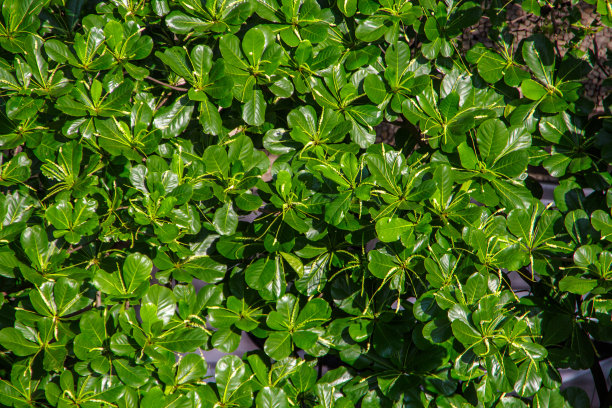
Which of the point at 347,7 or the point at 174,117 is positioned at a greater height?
the point at 347,7

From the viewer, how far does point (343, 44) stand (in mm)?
1492

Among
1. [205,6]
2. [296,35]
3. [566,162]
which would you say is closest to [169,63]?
[205,6]

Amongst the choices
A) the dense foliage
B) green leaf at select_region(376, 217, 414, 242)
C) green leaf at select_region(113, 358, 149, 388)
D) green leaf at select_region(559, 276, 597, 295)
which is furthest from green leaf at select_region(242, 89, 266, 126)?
green leaf at select_region(559, 276, 597, 295)

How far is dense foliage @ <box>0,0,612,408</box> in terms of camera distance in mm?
1304

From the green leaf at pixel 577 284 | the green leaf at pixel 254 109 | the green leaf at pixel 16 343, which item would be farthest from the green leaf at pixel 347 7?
the green leaf at pixel 16 343

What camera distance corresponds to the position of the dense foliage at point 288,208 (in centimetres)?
130

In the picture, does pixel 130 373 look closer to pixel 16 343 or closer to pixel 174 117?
pixel 16 343

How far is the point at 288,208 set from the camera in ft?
4.25

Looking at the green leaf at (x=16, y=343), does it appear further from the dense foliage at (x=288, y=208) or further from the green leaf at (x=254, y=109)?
the green leaf at (x=254, y=109)

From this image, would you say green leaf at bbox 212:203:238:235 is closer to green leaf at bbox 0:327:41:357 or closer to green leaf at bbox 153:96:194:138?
green leaf at bbox 153:96:194:138

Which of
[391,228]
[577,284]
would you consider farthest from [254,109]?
[577,284]

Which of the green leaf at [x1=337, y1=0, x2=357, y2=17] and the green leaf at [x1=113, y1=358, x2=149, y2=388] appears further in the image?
the green leaf at [x1=337, y1=0, x2=357, y2=17]

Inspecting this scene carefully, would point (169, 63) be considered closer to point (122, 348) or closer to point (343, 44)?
point (343, 44)

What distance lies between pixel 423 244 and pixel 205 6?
90cm
